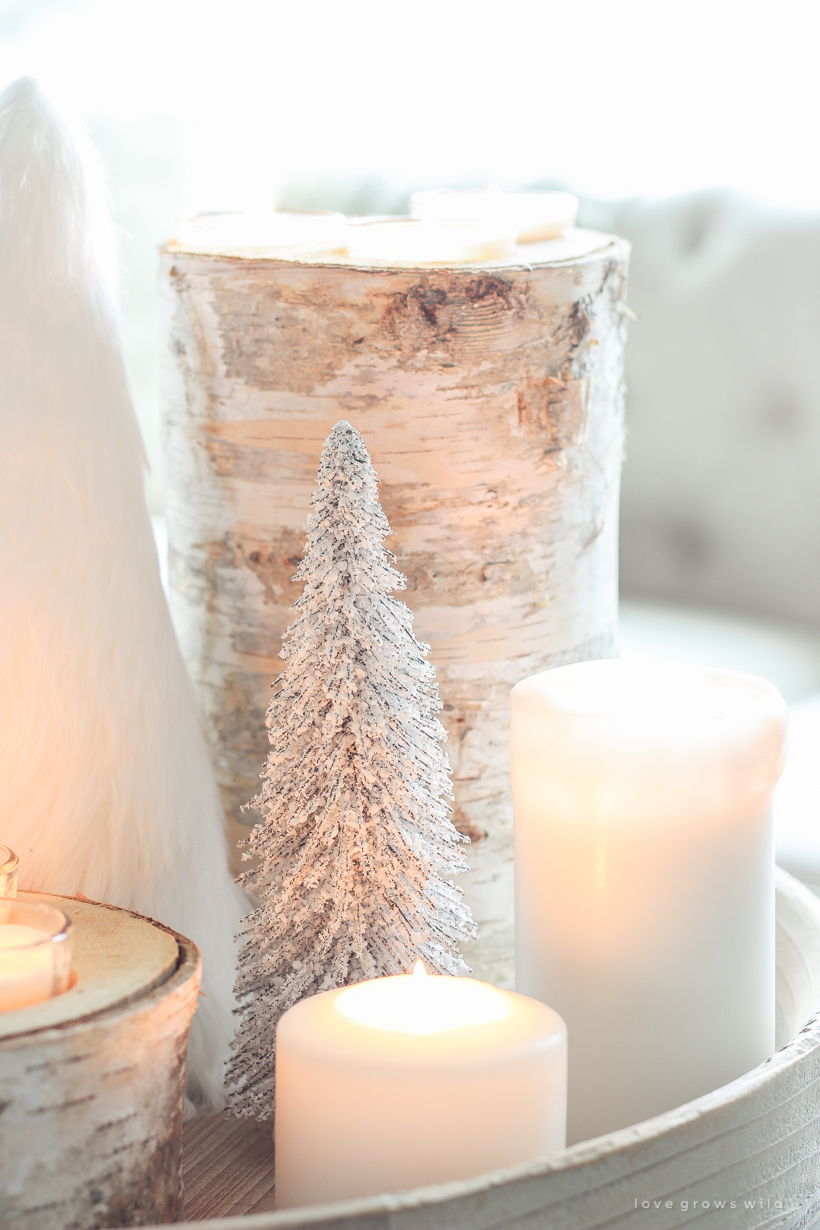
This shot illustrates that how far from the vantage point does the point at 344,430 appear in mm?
581

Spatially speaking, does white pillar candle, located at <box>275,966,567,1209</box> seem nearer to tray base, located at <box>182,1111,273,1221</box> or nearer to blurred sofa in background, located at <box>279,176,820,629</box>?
tray base, located at <box>182,1111,273,1221</box>

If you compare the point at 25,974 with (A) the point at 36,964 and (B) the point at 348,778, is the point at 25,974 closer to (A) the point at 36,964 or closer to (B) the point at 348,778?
(A) the point at 36,964

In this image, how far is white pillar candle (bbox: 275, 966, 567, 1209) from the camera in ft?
1.48

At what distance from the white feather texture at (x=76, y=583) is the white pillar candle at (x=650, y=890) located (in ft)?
0.66

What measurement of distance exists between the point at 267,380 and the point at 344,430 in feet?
0.41

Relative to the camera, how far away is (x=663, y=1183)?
44cm

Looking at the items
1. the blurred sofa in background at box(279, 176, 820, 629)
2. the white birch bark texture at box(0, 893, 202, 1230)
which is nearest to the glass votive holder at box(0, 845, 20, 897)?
the white birch bark texture at box(0, 893, 202, 1230)

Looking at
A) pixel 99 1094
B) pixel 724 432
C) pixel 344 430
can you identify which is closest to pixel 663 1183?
pixel 99 1094

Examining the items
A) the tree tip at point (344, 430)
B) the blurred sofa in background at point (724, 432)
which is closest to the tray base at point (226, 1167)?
the tree tip at point (344, 430)

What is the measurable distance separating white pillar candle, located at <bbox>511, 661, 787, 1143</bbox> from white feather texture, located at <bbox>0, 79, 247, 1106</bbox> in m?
0.20

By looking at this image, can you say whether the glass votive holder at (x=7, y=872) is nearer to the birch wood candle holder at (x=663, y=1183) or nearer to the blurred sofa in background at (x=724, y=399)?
the birch wood candle holder at (x=663, y=1183)

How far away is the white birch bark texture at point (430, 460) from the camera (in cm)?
67

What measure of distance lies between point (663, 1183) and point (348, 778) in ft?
0.72

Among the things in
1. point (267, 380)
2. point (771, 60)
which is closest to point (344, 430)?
point (267, 380)
